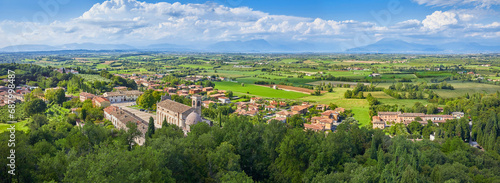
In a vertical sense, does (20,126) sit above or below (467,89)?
below

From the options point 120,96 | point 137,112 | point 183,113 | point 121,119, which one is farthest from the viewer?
point 120,96

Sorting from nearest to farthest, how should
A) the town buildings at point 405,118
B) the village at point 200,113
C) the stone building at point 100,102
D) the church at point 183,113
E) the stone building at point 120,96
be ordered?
the church at point 183,113
the village at point 200,113
the town buildings at point 405,118
the stone building at point 100,102
the stone building at point 120,96

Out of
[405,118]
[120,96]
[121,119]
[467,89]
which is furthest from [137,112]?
[467,89]

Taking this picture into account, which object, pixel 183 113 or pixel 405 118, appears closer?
pixel 183 113

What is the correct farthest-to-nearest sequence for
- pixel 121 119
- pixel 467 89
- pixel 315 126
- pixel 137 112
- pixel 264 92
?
pixel 264 92
pixel 467 89
pixel 137 112
pixel 315 126
pixel 121 119

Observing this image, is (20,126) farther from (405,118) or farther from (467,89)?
(467,89)

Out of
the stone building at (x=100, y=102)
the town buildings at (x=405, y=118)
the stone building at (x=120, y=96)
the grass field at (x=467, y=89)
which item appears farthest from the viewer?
the grass field at (x=467, y=89)

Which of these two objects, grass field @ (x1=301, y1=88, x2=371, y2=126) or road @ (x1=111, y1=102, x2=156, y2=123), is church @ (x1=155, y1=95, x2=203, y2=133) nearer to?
road @ (x1=111, y1=102, x2=156, y2=123)

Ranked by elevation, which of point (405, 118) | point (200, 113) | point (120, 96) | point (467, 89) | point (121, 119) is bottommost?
point (405, 118)

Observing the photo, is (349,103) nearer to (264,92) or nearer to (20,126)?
(264,92)

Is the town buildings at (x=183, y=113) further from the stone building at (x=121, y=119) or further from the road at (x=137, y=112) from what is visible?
the road at (x=137, y=112)

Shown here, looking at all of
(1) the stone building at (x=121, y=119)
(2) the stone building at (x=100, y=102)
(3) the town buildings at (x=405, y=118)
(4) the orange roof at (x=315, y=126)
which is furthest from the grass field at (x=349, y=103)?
(2) the stone building at (x=100, y=102)
